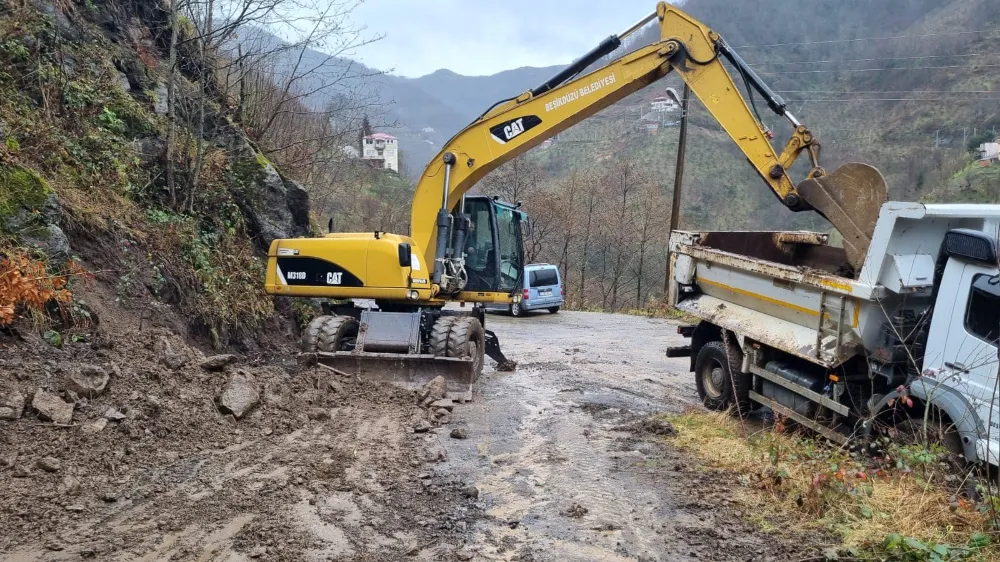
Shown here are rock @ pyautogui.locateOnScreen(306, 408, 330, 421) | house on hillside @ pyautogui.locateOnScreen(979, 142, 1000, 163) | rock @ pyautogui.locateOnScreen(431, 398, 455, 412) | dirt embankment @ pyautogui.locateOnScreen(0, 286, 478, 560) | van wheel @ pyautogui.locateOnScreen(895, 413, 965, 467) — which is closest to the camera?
dirt embankment @ pyautogui.locateOnScreen(0, 286, 478, 560)

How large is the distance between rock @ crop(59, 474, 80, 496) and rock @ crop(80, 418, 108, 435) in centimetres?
63

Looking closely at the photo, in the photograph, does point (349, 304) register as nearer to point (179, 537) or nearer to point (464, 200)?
point (464, 200)

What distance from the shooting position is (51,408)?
204 inches

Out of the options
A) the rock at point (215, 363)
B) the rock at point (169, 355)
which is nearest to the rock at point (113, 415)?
the rock at point (169, 355)

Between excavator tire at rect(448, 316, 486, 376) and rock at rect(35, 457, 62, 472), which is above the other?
excavator tire at rect(448, 316, 486, 376)

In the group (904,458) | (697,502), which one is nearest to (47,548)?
(697,502)

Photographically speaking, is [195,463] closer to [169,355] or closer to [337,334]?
[169,355]

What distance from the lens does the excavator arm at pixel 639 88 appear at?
731 cm

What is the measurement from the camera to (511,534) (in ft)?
14.5

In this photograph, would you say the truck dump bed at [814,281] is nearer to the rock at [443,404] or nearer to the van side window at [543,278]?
the rock at [443,404]

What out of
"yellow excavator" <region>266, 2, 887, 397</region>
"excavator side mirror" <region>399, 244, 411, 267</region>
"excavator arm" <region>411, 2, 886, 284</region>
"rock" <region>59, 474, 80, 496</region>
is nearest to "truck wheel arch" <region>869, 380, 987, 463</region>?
"excavator arm" <region>411, 2, 886, 284</region>

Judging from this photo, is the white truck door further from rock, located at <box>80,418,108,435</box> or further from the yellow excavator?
rock, located at <box>80,418,108,435</box>

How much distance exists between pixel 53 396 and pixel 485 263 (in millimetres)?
6267

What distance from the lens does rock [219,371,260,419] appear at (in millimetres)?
6281
